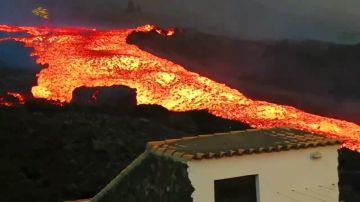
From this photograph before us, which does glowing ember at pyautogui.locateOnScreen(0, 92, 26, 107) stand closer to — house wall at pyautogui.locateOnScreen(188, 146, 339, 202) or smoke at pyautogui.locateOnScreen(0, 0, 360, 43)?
smoke at pyautogui.locateOnScreen(0, 0, 360, 43)

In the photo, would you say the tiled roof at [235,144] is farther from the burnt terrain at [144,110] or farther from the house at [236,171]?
the burnt terrain at [144,110]

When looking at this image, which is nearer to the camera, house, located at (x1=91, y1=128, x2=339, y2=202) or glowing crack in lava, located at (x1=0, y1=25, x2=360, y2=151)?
house, located at (x1=91, y1=128, x2=339, y2=202)

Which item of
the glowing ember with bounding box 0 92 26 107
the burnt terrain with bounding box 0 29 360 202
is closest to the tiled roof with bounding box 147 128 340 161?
the burnt terrain with bounding box 0 29 360 202

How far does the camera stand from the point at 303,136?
7.96 metres

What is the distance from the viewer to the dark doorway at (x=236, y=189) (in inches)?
272

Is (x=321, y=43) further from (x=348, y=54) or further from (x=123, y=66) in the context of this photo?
(x=123, y=66)

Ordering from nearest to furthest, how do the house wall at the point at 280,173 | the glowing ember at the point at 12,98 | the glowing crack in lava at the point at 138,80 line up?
the house wall at the point at 280,173 < the glowing ember at the point at 12,98 < the glowing crack in lava at the point at 138,80

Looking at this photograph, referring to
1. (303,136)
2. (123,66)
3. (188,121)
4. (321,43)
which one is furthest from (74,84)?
(303,136)

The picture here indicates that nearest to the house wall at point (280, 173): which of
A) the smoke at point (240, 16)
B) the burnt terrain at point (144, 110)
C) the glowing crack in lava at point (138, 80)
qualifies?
the burnt terrain at point (144, 110)

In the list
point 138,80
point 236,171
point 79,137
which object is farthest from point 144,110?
point 236,171

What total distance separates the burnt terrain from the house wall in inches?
358

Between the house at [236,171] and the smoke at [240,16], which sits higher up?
the smoke at [240,16]

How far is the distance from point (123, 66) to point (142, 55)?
951 millimetres

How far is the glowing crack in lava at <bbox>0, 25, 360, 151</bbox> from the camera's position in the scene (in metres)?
18.5
